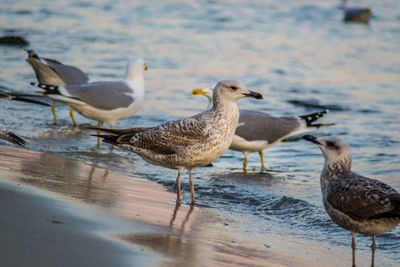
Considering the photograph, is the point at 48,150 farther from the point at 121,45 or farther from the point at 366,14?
the point at 366,14

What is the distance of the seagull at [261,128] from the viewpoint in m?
8.20

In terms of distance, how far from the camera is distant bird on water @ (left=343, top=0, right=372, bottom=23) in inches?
812

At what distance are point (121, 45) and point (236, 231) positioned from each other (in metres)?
12.1

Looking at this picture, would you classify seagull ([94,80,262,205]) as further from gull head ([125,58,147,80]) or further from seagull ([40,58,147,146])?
gull head ([125,58,147,80])

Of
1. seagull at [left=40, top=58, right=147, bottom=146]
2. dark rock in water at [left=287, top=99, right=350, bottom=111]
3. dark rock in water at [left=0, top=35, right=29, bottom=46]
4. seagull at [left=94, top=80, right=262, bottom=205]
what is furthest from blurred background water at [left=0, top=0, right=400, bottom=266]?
seagull at [left=94, top=80, right=262, bottom=205]

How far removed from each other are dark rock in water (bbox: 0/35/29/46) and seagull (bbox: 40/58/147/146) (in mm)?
7447

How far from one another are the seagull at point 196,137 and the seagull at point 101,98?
255cm

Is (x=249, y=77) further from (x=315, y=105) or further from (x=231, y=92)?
(x=231, y=92)

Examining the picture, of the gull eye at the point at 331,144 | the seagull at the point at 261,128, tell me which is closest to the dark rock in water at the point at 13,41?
the seagull at the point at 261,128

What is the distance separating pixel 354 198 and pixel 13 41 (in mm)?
13195

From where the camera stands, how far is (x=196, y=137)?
227 inches

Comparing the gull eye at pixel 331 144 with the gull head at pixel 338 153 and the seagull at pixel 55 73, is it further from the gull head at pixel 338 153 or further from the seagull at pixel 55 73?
the seagull at pixel 55 73

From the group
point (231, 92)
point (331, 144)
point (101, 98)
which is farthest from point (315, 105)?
point (331, 144)

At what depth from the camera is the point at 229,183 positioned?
23.2 ft
